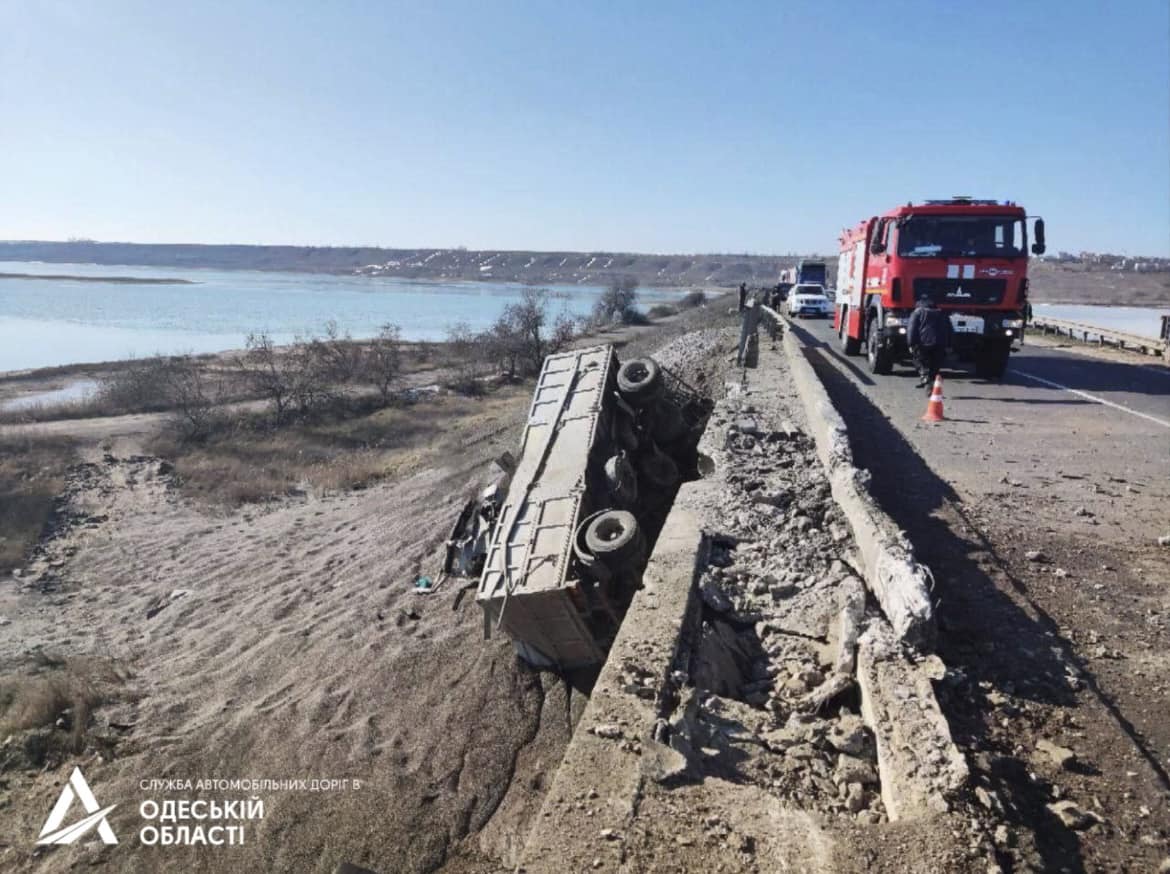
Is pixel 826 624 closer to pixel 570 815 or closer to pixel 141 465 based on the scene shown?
pixel 570 815

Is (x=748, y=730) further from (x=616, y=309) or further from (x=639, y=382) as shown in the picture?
(x=616, y=309)

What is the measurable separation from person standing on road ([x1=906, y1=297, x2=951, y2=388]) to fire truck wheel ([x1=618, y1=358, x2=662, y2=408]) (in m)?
4.50

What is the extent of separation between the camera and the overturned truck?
692cm

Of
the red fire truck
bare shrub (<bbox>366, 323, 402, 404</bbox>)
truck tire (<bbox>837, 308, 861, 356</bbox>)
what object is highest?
the red fire truck

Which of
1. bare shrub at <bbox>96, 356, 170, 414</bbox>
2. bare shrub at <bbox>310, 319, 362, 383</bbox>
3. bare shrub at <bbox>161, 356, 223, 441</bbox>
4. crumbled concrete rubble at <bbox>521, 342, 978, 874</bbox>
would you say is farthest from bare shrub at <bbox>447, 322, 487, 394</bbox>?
crumbled concrete rubble at <bbox>521, 342, 978, 874</bbox>

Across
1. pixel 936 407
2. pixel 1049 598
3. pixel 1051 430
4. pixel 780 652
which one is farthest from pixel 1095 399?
pixel 780 652

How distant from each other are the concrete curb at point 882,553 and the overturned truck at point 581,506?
1.85m

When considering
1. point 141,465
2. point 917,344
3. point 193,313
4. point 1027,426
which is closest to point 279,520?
point 141,465

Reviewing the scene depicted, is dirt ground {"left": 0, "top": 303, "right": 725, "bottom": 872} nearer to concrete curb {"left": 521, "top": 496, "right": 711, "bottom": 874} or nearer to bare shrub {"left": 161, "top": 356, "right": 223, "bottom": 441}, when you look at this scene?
concrete curb {"left": 521, "top": 496, "right": 711, "bottom": 874}

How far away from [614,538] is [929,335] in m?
7.47

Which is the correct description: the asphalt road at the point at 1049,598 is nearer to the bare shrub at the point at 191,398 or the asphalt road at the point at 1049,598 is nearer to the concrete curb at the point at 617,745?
the concrete curb at the point at 617,745

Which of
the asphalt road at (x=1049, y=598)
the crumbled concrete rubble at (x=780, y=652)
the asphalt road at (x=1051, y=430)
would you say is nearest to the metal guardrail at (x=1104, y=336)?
the asphalt road at (x=1051, y=430)

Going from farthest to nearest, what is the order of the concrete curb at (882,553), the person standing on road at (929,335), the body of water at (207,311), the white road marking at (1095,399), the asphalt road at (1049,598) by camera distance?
1. the body of water at (207,311)
2. the person standing on road at (929,335)
3. the white road marking at (1095,399)
4. the concrete curb at (882,553)
5. the asphalt road at (1049,598)
